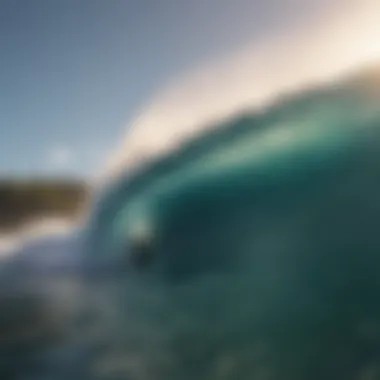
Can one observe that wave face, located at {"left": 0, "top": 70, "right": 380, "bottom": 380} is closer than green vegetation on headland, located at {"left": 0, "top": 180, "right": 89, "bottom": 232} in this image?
Yes

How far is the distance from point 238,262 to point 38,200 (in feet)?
1.54

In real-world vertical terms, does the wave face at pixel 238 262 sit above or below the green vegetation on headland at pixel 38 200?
below

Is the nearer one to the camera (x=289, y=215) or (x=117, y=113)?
(x=289, y=215)

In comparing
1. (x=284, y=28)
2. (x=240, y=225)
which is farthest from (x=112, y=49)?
(x=240, y=225)

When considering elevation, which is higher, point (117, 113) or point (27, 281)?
point (117, 113)

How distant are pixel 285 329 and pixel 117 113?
22.8 inches

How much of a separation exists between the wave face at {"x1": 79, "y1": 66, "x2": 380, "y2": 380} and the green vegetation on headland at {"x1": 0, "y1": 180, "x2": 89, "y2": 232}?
3.2 inches

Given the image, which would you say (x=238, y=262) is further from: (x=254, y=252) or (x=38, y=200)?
(x=38, y=200)

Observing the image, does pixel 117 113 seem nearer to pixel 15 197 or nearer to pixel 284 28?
pixel 15 197

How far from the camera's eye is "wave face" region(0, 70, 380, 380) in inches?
52.8

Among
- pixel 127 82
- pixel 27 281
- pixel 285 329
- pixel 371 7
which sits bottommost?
pixel 285 329

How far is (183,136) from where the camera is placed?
1.44m

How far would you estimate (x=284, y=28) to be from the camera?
1.43 metres

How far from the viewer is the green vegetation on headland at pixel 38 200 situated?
1.50m
